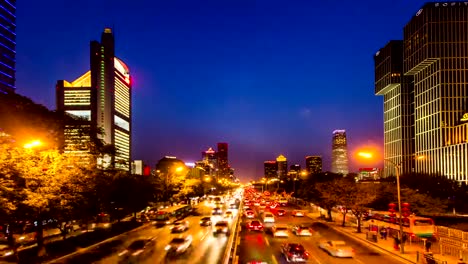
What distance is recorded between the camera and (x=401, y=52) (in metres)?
173

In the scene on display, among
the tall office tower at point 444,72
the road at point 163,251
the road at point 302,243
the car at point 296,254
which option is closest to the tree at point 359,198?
the road at point 302,243

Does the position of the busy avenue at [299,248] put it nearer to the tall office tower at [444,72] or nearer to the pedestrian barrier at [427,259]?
the pedestrian barrier at [427,259]

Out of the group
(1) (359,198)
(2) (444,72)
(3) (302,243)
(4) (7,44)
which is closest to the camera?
(3) (302,243)

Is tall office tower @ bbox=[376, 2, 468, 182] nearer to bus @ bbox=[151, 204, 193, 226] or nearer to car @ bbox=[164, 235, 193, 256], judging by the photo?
bus @ bbox=[151, 204, 193, 226]

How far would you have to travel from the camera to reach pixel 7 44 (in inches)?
6624

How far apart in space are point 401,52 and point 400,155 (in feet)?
115

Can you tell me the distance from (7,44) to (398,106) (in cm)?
13308

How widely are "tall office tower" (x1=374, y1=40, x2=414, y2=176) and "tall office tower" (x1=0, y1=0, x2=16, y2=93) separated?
125 m

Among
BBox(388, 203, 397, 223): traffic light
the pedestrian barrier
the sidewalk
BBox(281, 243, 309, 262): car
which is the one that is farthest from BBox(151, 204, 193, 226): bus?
the pedestrian barrier

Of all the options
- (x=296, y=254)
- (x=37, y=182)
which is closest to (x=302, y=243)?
(x=296, y=254)

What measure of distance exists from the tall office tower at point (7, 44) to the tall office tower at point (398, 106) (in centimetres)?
12547

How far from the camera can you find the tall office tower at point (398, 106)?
169375mm

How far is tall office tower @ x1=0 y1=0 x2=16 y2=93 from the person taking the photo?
163250mm

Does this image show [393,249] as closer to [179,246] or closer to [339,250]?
[339,250]
